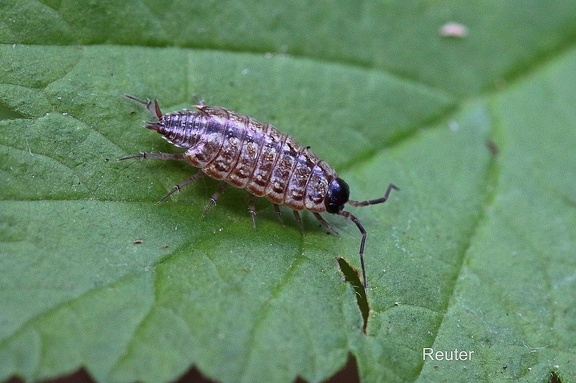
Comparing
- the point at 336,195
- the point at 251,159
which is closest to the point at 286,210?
the point at 336,195

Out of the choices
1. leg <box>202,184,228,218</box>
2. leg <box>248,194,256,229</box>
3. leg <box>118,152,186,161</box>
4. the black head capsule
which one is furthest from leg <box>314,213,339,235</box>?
leg <box>118,152,186,161</box>

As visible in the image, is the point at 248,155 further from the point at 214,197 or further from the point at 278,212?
the point at 278,212

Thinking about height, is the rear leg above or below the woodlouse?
below

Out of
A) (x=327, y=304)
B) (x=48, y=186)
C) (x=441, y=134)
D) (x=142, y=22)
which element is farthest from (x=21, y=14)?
(x=441, y=134)

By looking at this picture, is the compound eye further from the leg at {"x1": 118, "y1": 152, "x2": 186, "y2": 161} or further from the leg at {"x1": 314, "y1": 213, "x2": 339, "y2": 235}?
the leg at {"x1": 118, "y1": 152, "x2": 186, "y2": 161}

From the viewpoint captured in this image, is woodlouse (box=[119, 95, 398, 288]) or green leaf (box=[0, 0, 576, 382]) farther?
woodlouse (box=[119, 95, 398, 288])

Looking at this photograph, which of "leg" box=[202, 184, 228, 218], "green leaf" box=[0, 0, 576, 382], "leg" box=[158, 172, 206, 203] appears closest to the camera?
"green leaf" box=[0, 0, 576, 382]

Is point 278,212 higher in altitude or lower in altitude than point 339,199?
lower

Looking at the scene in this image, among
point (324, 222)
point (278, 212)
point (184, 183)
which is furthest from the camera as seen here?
point (324, 222)
